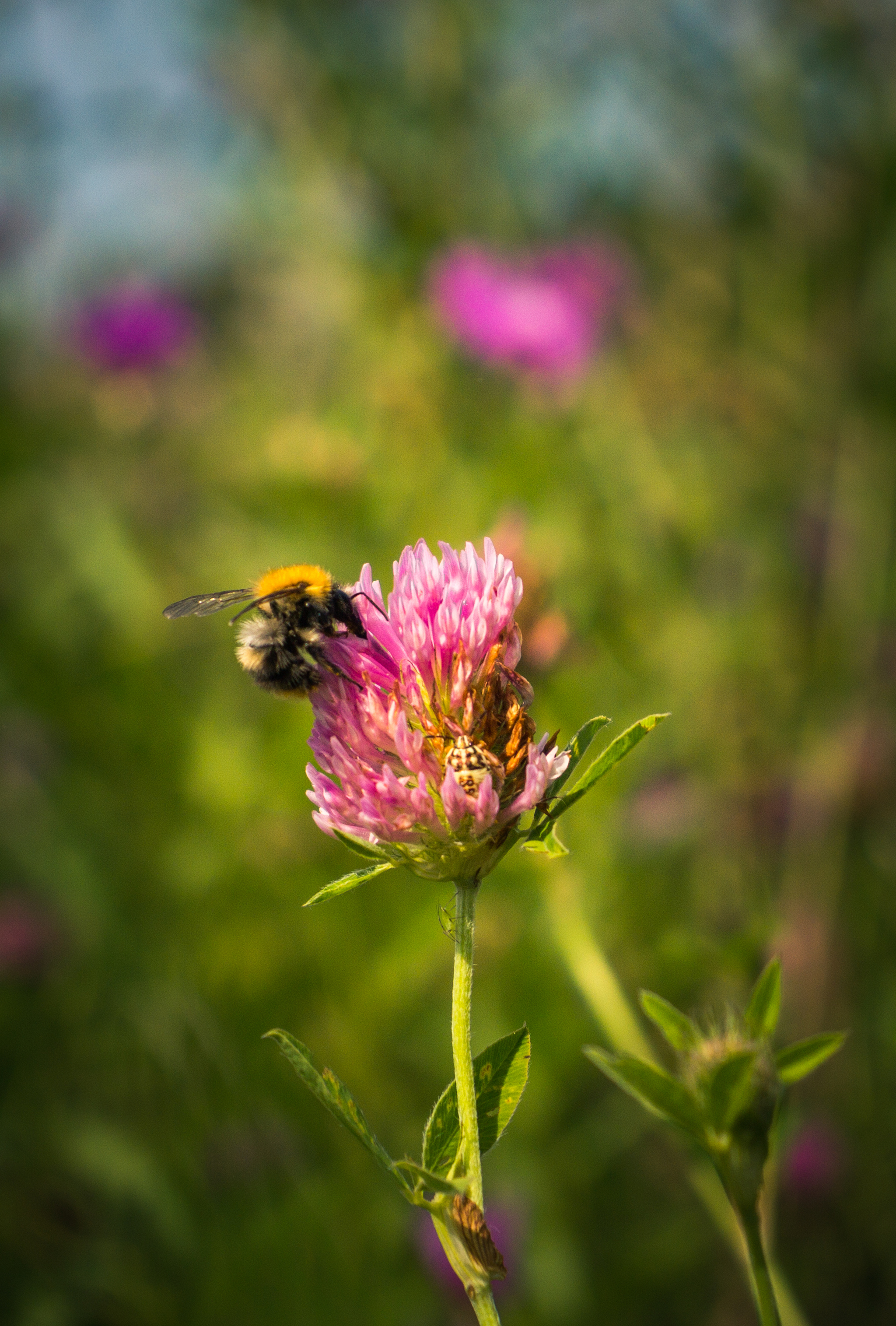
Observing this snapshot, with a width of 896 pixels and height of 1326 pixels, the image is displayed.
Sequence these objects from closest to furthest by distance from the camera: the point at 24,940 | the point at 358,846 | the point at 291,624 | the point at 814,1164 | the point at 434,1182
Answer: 1. the point at 434,1182
2. the point at 358,846
3. the point at 291,624
4. the point at 814,1164
5. the point at 24,940

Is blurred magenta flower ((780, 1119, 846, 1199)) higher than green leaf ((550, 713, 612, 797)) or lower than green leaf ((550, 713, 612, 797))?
lower

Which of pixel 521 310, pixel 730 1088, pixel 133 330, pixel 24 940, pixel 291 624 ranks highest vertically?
pixel 133 330

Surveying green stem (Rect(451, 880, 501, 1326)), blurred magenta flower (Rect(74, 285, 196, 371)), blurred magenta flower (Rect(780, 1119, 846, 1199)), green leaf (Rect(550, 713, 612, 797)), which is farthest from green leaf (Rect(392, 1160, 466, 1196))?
blurred magenta flower (Rect(74, 285, 196, 371))

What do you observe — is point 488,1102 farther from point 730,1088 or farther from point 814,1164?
point 814,1164

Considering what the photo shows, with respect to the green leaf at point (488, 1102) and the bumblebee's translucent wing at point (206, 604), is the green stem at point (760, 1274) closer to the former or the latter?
the green leaf at point (488, 1102)

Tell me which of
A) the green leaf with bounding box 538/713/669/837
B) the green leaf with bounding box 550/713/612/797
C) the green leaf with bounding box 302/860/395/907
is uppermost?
the green leaf with bounding box 550/713/612/797

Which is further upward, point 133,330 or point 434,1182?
point 133,330

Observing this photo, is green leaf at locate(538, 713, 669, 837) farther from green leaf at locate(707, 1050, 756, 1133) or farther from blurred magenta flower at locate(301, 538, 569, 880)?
green leaf at locate(707, 1050, 756, 1133)

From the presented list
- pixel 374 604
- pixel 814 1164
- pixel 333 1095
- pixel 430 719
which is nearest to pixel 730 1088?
pixel 333 1095
